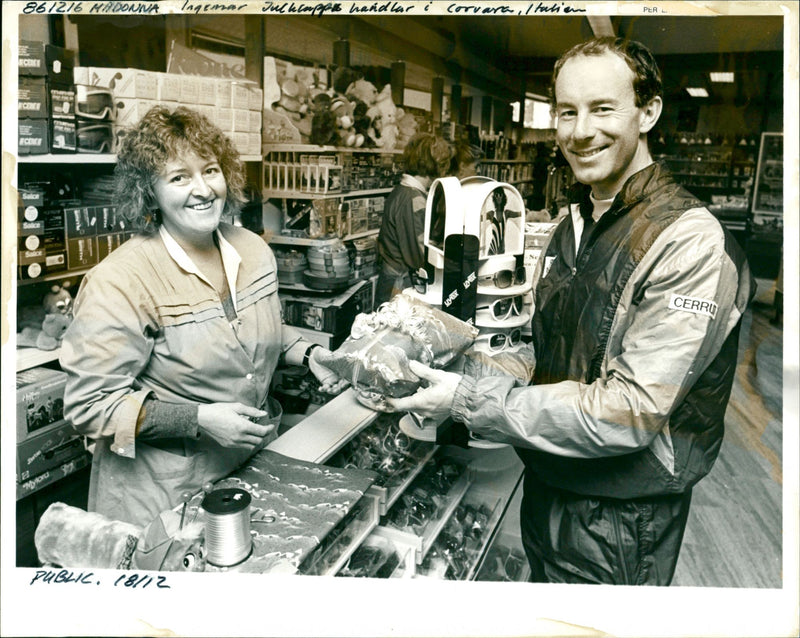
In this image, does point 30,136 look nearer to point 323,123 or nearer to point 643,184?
point 323,123

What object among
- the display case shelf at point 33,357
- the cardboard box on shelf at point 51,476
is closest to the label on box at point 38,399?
the display case shelf at point 33,357

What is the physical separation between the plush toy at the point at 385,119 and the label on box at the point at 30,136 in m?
0.93

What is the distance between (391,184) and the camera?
6.45 ft

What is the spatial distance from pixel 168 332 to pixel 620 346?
3.95 feet

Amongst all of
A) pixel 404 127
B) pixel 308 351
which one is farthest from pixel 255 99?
pixel 308 351

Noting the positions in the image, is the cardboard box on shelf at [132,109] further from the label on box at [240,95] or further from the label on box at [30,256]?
the label on box at [30,256]

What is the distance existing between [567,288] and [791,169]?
2.33 ft

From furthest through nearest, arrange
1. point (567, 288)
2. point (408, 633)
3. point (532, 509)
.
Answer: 1. point (532, 509)
2. point (408, 633)
3. point (567, 288)

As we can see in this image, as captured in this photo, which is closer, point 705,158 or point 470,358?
point 705,158

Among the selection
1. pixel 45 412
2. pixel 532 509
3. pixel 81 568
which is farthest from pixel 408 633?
pixel 45 412

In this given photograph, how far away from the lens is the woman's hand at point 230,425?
6.16 ft

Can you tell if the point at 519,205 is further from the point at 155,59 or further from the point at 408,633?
the point at 408,633

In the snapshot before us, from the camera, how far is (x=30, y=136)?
1.89 meters

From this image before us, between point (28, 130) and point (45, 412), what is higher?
point (28, 130)
